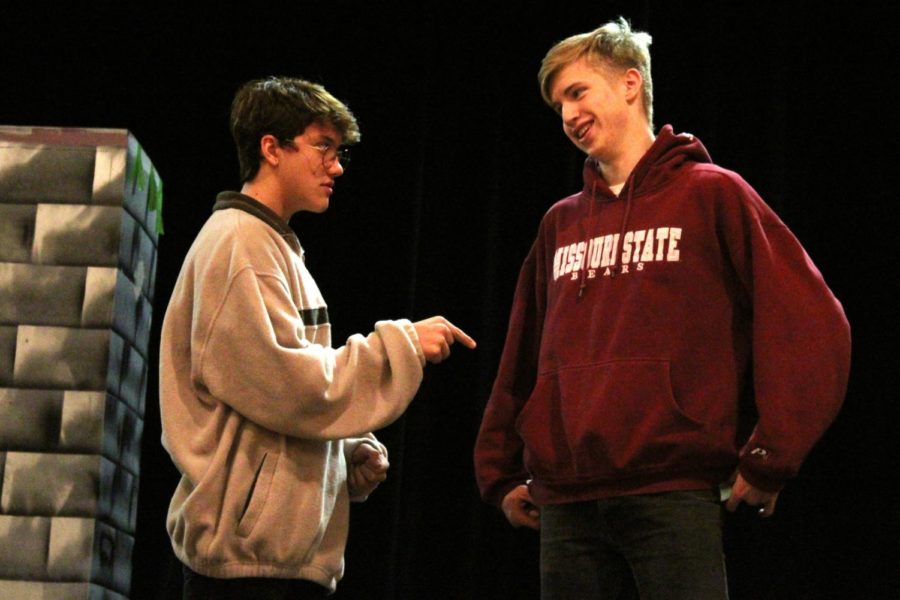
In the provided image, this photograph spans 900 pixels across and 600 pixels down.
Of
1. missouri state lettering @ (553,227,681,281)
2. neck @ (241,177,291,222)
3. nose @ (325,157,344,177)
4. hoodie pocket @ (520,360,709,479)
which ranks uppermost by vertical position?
nose @ (325,157,344,177)

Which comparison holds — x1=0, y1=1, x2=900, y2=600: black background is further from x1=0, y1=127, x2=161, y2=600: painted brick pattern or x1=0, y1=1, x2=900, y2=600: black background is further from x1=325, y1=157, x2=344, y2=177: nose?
x1=325, y1=157, x2=344, y2=177: nose

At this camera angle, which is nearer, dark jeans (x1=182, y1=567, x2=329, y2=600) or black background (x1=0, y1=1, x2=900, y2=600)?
dark jeans (x1=182, y1=567, x2=329, y2=600)

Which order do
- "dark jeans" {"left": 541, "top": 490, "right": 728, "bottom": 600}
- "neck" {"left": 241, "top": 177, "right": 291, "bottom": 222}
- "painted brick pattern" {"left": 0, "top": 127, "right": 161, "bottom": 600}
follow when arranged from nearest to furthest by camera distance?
"dark jeans" {"left": 541, "top": 490, "right": 728, "bottom": 600}
"neck" {"left": 241, "top": 177, "right": 291, "bottom": 222}
"painted brick pattern" {"left": 0, "top": 127, "right": 161, "bottom": 600}

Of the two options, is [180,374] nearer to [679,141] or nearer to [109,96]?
[679,141]

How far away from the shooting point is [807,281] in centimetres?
175

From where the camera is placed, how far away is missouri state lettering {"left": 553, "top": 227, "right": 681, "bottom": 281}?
1.82 m

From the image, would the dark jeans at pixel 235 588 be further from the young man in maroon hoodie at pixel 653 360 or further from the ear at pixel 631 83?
the ear at pixel 631 83

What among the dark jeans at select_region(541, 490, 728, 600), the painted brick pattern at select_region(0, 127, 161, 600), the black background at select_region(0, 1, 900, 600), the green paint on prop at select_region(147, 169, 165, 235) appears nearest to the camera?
the dark jeans at select_region(541, 490, 728, 600)

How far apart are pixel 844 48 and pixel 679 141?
1571mm

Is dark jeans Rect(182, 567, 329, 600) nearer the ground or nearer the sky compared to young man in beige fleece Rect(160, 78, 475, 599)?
nearer the ground

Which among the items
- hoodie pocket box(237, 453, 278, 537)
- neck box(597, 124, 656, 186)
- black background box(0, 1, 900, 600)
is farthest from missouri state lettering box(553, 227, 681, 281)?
black background box(0, 1, 900, 600)

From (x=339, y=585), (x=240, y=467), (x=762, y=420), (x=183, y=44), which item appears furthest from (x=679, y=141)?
(x=183, y=44)

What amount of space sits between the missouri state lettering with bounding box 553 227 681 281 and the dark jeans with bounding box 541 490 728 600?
1.19 feet

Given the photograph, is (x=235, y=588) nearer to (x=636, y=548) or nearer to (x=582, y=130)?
(x=636, y=548)
